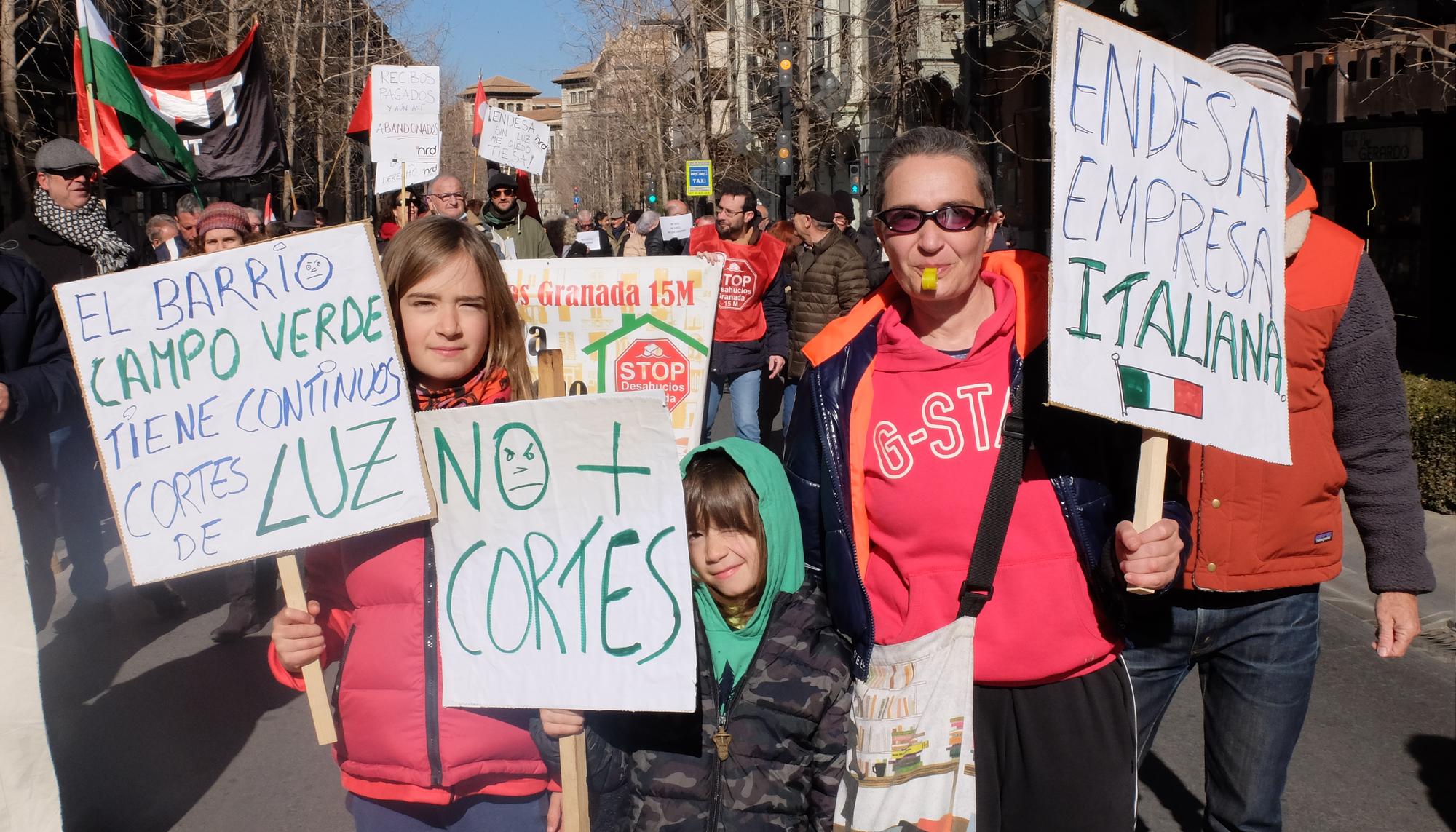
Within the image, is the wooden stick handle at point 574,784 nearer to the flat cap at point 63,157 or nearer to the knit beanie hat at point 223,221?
the knit beanie hat at point 223,221

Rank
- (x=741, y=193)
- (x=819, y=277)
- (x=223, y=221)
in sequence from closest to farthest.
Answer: (x=223, y=221) < (x=741, y=193) < (x=819, y=277)

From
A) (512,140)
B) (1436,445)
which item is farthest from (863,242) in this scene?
(1436,445)

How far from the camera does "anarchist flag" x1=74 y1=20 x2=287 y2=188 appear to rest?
29.6ft

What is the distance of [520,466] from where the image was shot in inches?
88.1

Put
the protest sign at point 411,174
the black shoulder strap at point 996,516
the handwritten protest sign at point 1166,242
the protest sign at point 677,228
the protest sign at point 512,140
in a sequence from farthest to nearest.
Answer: the protest sign at point 677,228 < the protest sign at point 512,140 < the protest sign at point 411,174 < the black shoulder strap at point 996,516 < the handwritten protest sign at point 1166,242

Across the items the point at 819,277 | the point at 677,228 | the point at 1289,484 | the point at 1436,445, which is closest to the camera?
the point at 1289,484

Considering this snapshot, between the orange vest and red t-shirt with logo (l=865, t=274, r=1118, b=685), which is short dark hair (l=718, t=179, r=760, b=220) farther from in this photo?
red t-shirt with logo (l=865, t=274, r=1118, b=685)

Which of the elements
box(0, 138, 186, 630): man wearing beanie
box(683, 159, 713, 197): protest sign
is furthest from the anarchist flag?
box(683, 159, 713, 197): protest sign

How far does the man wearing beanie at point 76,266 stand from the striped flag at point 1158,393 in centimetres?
487

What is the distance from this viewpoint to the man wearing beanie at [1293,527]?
2.54m

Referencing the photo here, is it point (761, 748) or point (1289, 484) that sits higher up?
point (1289, 484)

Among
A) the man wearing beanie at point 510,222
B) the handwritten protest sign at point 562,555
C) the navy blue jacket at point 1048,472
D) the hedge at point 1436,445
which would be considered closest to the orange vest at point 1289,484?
the navy blue jacket at point 1048,472

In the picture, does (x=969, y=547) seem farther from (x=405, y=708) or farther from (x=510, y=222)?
(x=510, y=222)

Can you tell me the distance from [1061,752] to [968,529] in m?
0.46
